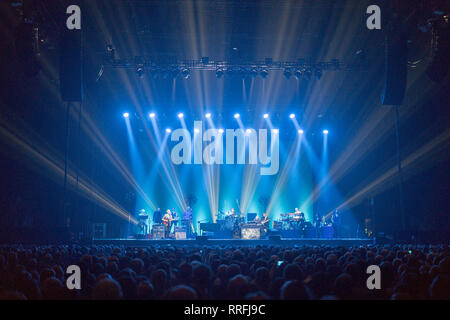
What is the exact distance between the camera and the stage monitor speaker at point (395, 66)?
1080cm

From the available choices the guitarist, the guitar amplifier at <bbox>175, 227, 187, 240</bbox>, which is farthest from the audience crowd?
the guitarist

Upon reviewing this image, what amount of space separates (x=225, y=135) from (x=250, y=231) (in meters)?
5.95

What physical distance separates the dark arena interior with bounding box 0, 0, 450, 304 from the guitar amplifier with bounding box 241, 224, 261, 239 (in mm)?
96

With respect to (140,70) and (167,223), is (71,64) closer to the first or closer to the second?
(140,70)

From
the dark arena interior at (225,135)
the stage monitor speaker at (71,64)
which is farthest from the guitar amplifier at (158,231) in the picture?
the stage monitor speaker at (71,64)

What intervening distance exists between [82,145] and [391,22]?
13719 millimetres

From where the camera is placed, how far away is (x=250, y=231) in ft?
55.5

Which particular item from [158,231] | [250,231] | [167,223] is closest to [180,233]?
[167,223]

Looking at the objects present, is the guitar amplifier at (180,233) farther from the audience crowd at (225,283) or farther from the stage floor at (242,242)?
the audience crowd at (225,283)

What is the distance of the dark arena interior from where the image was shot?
10086 mm

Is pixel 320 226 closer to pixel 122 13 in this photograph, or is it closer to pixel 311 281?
pixel 122 13

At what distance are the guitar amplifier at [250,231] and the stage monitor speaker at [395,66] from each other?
8.11 m

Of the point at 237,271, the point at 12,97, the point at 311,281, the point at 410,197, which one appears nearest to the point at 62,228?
the point at 12,97

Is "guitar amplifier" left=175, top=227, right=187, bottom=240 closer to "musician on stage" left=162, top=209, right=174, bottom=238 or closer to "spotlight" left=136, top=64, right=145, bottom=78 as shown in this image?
"musician on stage" left=162, top=209, right=174, bottom=238
